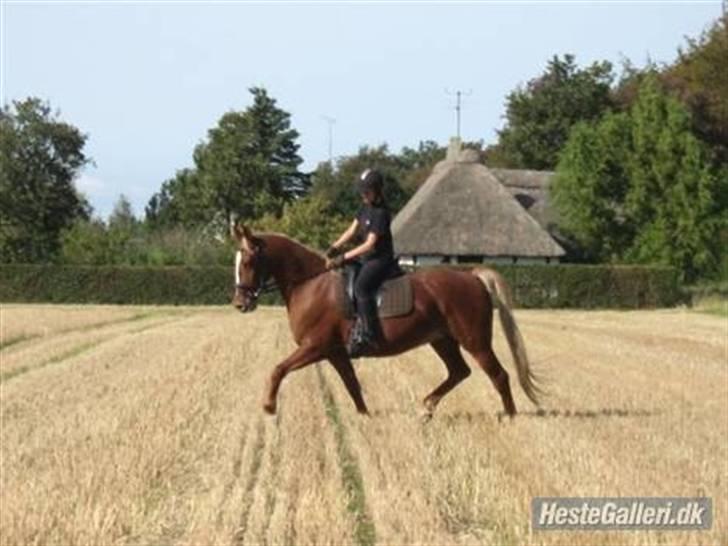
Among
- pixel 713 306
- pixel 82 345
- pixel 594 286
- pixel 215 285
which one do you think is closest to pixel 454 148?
pixel 594 286

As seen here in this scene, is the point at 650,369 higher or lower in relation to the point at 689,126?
lower

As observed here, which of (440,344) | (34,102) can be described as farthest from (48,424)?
(34,102)

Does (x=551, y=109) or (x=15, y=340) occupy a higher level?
(x=551, y=109)

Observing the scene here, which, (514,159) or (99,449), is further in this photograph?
(514,159)

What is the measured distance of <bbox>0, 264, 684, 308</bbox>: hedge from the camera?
52469 millimetres

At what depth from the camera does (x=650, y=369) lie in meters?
20.8

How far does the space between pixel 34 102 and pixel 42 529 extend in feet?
253

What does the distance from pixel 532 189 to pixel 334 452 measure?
71.4 meters

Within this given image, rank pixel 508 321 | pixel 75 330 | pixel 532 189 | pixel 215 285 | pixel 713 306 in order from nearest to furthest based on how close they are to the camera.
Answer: pixel 508 321, pixel 75 330, pixel 713 306, pixel 215 285, pixel 532 189

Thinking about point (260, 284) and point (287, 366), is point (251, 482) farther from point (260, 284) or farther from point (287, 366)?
point (260, 284)

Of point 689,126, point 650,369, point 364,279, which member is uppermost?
point 689,126

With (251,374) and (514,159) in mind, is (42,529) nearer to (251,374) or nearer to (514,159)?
(251,374)

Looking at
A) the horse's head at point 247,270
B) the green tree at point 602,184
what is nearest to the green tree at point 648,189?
the green tree at point 602,184

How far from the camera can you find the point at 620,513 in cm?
818
